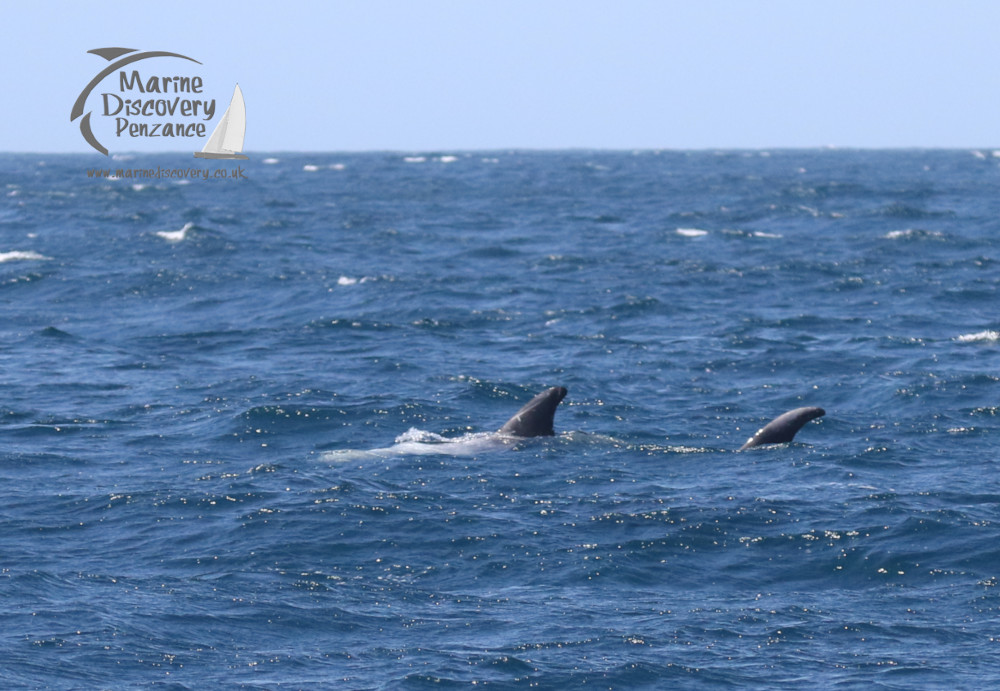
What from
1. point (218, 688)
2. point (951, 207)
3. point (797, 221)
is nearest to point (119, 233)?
point (797, 221)

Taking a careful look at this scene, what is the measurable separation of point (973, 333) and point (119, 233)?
41828 mm

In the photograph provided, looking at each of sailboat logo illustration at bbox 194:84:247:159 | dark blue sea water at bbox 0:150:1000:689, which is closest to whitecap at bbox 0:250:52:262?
dark blue sea water at bbox 0:150:1000:689

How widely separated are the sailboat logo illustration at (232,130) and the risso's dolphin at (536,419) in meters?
49.7

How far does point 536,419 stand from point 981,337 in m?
15.6

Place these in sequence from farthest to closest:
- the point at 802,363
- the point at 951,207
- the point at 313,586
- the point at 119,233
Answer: the point at 951,207, the point at 119,233, the point at 802,363, the point at 313,586

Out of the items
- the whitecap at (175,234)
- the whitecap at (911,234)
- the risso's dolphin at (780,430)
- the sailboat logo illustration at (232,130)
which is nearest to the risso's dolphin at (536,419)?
the risso's dolphin at (780,430)

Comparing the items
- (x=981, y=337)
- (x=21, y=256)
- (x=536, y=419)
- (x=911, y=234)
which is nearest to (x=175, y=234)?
(x=21, y=256)

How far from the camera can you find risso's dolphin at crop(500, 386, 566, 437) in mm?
22547

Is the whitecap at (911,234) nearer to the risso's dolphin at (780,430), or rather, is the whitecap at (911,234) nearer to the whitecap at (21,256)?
the whitecap at (21,256)

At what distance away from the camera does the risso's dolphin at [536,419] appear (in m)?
22.5

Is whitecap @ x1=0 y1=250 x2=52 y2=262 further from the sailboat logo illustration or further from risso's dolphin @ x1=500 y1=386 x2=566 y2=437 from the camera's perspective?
risso's dolphin @ x1=500 y1=386 x2=566 y2=437

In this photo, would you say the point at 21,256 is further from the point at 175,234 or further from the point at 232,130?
the point at 232,130

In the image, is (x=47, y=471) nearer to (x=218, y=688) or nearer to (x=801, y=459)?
(x=218, y=688)

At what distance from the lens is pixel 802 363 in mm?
30188
